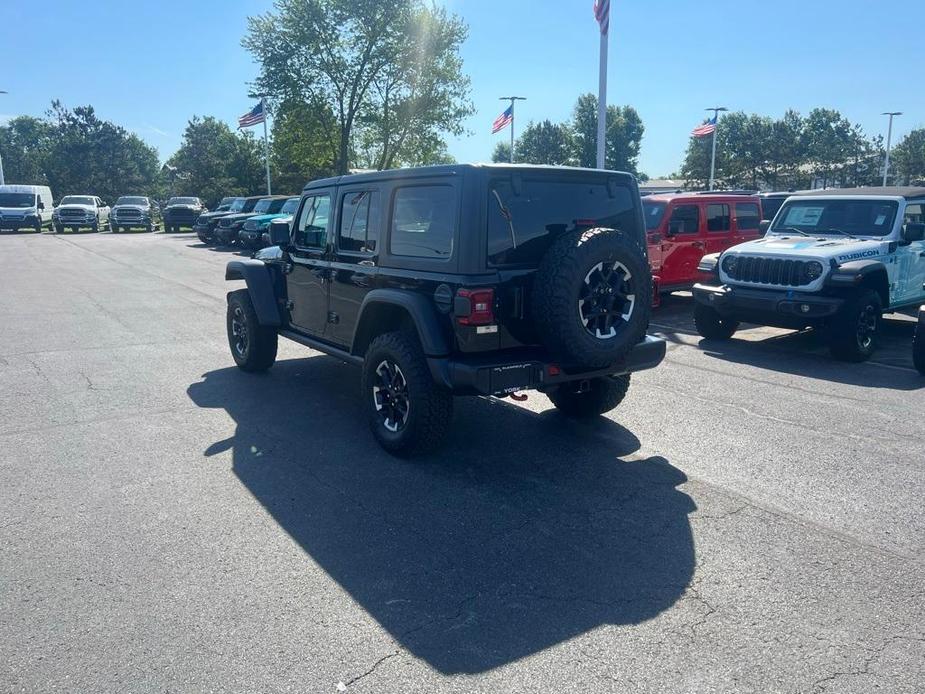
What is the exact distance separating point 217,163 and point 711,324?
2126 inches

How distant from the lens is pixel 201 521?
4.34 meters

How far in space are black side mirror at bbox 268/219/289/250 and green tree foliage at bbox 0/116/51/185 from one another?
74.2 meters

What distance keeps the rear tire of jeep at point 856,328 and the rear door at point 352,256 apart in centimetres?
554

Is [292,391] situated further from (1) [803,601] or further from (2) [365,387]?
(1) [803,601]

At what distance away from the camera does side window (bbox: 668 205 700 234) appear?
12.0 meters

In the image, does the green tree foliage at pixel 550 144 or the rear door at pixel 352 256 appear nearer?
the rear door at pixel 352 256

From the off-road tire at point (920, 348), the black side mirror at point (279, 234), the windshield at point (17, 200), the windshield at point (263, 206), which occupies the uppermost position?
the windshield at point (17, 200)

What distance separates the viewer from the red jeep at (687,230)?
11.9 meters

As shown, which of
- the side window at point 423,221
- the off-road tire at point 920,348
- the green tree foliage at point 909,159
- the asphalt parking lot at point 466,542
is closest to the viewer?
the asphalt parking lot at point 466,542

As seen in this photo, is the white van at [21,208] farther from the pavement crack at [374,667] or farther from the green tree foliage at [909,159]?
the green tree foliage at [909,159]

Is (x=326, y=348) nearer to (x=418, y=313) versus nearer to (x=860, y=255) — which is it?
(x=418, y=313)

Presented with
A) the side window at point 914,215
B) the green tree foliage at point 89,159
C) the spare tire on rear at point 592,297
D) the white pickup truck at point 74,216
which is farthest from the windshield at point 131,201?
the spare tire on rear at point 592,297

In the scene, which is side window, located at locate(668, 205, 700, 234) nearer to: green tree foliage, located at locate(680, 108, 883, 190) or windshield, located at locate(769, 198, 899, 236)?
windshield, located at locate(769, 198, 899, 236)

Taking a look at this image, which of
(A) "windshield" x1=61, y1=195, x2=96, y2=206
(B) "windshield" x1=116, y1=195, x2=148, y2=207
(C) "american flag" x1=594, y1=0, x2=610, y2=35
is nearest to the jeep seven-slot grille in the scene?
(C) "american flag" x1=594, y1=0, x2=610, y2=35
